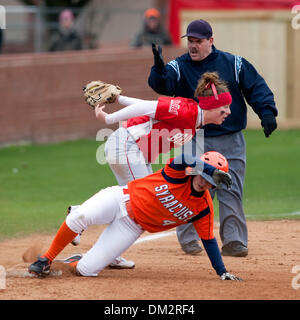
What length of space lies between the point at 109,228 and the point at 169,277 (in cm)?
67

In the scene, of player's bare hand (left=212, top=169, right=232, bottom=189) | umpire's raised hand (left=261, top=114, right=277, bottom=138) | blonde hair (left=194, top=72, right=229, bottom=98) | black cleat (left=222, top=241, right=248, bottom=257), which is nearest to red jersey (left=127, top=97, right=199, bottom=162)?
blonde hair (left=194, top=72, right=229, bottom=98)

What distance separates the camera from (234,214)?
7281mm

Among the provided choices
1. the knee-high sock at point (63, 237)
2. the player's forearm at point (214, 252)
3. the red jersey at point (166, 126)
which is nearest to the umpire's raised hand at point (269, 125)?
the red jersey at point (166, 126)

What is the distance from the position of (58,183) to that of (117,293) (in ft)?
19.6

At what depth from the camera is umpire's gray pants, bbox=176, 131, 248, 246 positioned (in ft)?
23.9

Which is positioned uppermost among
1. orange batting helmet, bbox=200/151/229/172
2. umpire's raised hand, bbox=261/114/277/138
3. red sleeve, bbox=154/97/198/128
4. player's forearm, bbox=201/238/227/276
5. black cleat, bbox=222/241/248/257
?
red sleeve, bbox=154/97/198/128

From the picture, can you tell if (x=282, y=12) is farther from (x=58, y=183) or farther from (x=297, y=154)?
(x=58, y=183)

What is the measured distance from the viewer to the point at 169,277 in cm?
629

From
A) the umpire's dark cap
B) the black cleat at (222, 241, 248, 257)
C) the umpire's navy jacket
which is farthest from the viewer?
the black cleat at (222, 241, 248, 257)

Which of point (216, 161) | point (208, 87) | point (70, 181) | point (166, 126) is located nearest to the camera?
point (216, 161)

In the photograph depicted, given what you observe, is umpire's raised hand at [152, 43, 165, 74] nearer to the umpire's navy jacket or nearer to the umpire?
the umpire

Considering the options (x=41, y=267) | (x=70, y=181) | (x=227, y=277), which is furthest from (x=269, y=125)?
(x=70, y=181)

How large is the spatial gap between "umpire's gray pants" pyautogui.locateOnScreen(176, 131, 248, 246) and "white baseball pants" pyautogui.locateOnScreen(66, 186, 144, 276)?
1342mm

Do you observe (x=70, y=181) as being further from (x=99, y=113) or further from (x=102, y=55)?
(x=99, y=113)
